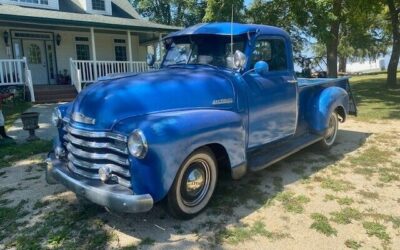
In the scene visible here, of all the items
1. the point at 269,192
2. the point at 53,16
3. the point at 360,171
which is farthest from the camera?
the point at 53,16

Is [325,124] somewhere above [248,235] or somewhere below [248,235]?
above

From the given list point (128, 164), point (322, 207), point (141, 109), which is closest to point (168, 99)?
point (141, 109)

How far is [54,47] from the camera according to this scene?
18891 mm

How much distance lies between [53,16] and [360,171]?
1449 centimetres

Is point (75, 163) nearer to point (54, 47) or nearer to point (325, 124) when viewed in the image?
point (325, 124)

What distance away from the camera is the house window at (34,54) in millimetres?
18172

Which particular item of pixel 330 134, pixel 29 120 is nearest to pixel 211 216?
pixel 330 134

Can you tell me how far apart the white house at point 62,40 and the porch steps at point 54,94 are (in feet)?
0.35

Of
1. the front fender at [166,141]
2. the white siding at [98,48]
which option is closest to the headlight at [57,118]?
the front fender at [166,141]

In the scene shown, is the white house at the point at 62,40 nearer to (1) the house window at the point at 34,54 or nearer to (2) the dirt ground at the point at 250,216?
(1) the house window at the point at 34,54

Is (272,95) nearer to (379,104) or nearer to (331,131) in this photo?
(331,131)

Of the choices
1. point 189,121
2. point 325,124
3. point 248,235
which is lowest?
point 248,235

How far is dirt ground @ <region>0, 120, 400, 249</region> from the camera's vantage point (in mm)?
3760

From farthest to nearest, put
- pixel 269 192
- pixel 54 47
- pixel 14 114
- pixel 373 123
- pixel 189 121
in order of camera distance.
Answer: pixel 54 47
pixel 14 114
pixel 373 123
pixel 269 192
pixel 189 121
